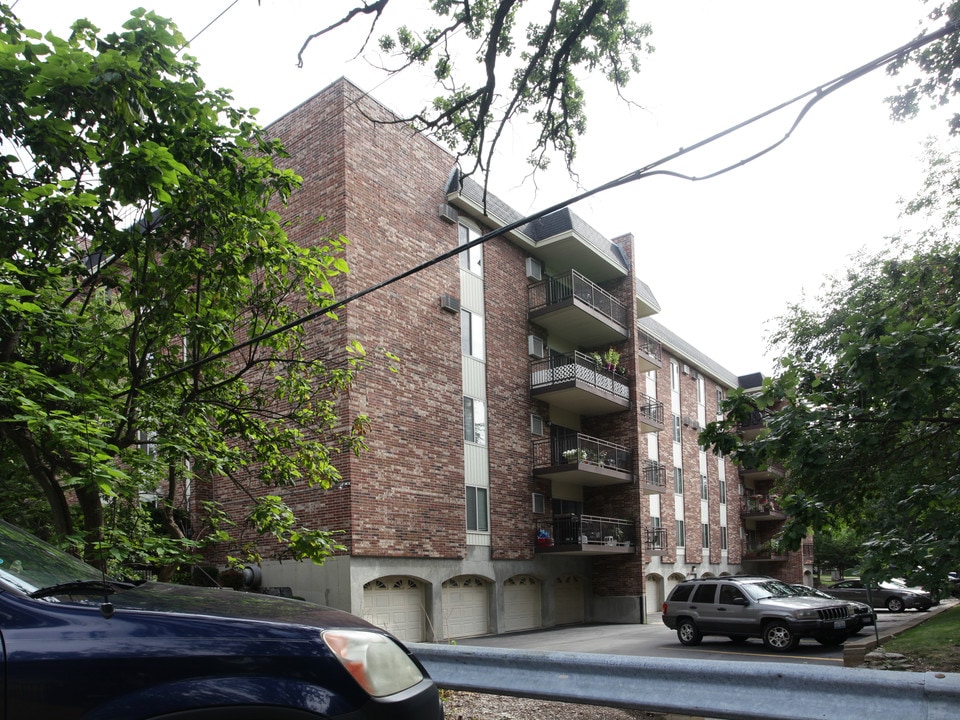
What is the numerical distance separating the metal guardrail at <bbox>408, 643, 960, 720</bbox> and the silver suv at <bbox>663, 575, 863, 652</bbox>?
14.6 m

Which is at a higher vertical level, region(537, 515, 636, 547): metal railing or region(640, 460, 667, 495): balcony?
region(640, 460, 667, 495): balcony

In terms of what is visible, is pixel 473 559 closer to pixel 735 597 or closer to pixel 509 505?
pixel 509 505

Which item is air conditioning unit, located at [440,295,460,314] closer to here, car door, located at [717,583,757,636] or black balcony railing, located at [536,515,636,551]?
black balcony railing, located at [536,515,636,551]

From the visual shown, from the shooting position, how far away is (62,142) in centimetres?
710

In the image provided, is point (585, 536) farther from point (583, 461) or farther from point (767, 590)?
point (767, 590)

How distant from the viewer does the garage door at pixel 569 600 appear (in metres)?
26.7

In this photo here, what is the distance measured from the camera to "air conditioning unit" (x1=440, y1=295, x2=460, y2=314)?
873 inches

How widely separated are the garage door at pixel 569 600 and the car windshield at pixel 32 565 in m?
24.4

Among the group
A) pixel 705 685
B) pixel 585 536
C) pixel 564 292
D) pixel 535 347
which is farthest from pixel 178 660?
pixel 564 292

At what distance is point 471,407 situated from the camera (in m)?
23.1

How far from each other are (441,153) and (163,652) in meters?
22.2

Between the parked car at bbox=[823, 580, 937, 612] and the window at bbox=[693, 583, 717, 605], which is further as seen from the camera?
the parked car at bbox=[823, 580, 937, 612]

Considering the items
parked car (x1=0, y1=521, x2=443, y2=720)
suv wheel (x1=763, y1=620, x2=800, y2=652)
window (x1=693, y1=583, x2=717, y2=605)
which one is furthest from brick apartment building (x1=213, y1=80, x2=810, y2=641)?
parked car (x1=0, y1=521, x2=443, y2=720)

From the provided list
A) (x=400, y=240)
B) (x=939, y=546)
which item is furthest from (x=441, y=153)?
(x=939, y=546)
